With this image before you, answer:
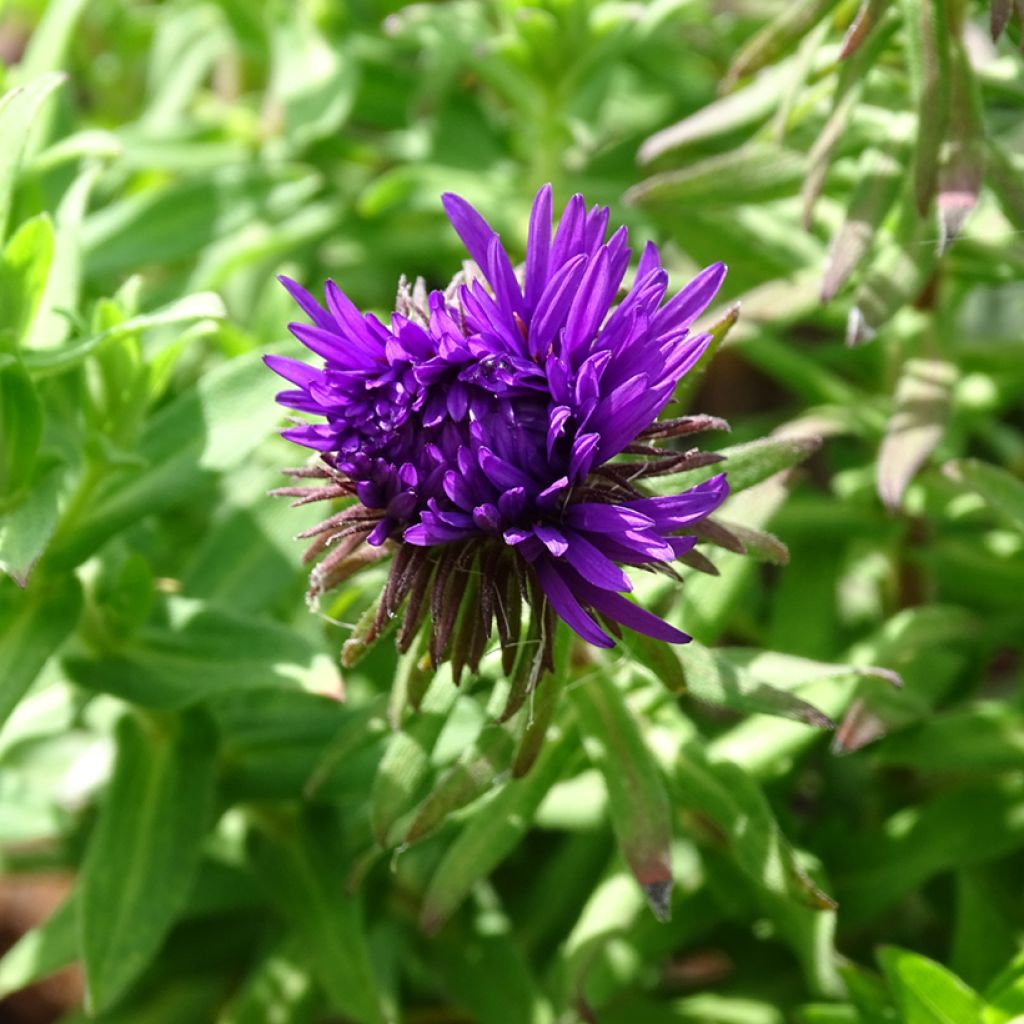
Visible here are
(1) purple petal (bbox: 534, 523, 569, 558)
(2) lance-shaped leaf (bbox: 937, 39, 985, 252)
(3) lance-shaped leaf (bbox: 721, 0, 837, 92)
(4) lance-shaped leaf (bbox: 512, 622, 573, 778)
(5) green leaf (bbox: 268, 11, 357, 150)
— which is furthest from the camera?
(5) green leaf (bbox: 268, 11, 357, 150)

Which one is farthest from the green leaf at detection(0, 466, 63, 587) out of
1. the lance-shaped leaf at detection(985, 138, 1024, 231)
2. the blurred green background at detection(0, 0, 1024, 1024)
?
the lance-shaped leaf at detection(985, 138, 1024, 231)

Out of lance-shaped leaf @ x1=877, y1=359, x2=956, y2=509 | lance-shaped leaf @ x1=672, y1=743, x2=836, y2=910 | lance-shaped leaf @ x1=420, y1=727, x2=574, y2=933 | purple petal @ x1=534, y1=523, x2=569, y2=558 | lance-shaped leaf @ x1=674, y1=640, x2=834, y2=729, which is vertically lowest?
lance-shaped leaf @ x1=420, y1=727, x2=574, y2=933

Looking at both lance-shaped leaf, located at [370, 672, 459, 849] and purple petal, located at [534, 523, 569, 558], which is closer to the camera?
purple petal, located at [534, 523, 569, 558]

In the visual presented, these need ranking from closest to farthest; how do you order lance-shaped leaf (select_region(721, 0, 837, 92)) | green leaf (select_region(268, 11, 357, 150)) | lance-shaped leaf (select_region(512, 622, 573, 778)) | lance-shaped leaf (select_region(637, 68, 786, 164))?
lance-shaped leaf (select_region(512, 622, 573, 778)) → lance-shaped leaf (select_region(721, 0, 837, 92)) → lance-shaped leaf (select_region(637, 68, 786, 164)) → green leaf (select_region(268, 11, 357, 150))

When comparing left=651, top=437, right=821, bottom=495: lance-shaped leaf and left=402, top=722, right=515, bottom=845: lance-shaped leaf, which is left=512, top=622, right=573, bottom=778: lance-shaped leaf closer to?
left=402, top=722, right=515, bottom=845: lance-shaped leaf

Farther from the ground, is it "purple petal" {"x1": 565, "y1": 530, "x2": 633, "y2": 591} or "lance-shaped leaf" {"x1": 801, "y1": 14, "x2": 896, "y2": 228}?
"lance-shaped leaf" {"x1": 801, "y1": 14, "x2": 896, "y2": 228}

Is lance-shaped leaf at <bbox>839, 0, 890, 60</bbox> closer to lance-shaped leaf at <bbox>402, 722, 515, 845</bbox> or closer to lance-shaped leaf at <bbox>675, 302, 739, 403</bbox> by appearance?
lance-shaped leaf at <bbox>675, 302, 739, 403</bbox>

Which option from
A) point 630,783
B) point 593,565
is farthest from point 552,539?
point 630,783

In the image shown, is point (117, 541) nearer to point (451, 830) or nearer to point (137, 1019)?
point (451, 830)
